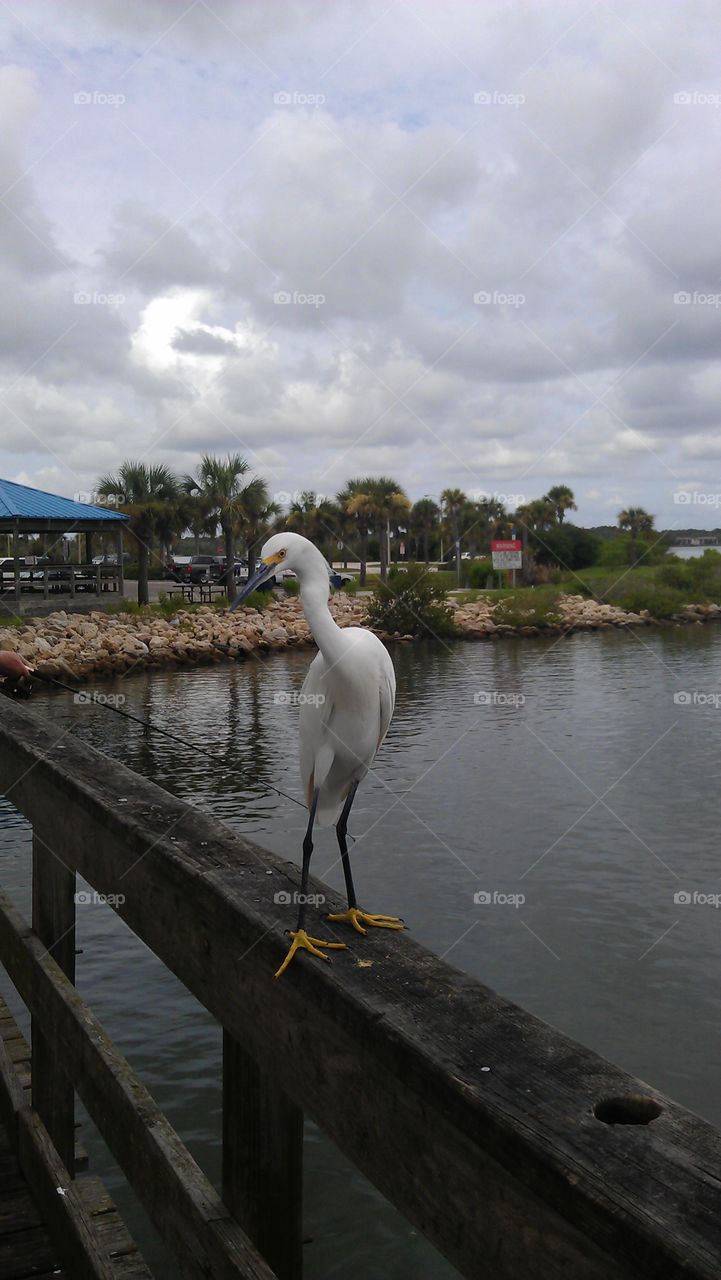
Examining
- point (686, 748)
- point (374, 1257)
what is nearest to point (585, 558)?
point (686, 748)

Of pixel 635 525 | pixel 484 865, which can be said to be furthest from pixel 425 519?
pixel 484 865

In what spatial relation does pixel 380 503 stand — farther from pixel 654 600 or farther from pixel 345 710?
pixel 345 710

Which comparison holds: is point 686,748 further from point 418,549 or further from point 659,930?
point 418,549

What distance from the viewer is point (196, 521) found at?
55375mm

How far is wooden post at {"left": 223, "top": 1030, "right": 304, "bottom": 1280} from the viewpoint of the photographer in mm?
1834

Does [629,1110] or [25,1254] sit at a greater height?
[629,1110]

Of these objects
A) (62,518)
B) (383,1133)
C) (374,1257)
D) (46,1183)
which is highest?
(62,518)

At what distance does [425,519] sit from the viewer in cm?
8700

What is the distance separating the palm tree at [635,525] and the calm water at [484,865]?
40.4 m

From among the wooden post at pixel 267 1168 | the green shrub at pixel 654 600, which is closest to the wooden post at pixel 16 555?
the green shrub at pixel 654 600

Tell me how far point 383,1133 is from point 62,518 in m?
38.7

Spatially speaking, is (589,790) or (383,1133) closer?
(383,1133)

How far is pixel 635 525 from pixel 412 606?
33393mm

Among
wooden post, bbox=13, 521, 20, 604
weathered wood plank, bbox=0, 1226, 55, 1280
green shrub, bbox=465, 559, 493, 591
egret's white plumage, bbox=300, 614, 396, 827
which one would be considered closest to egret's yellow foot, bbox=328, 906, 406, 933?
egret's white plumage, bbox=300, 614, 396, 827
